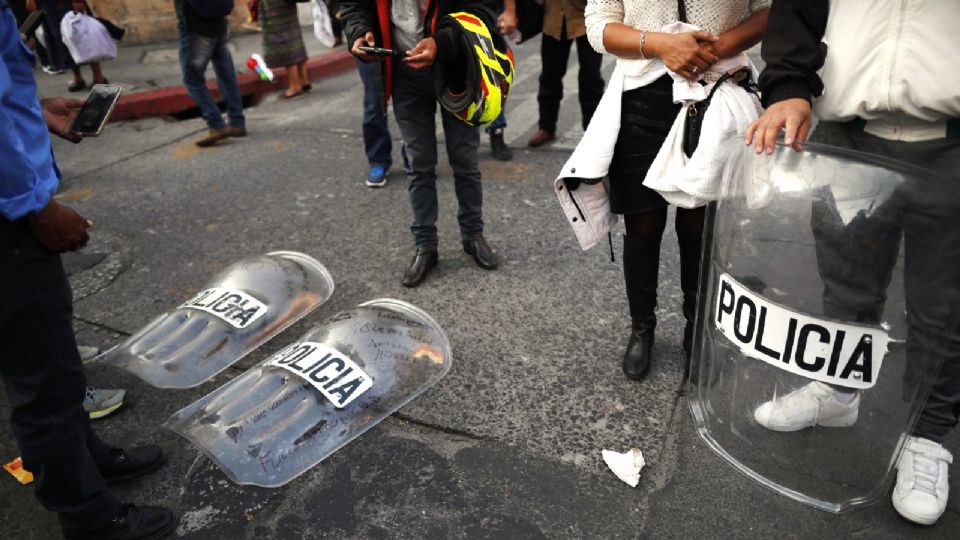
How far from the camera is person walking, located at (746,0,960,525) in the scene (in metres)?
1.43

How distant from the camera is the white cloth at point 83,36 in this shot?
6211 mm

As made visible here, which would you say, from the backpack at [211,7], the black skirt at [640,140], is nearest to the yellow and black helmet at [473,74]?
the black skirt at [640,140]

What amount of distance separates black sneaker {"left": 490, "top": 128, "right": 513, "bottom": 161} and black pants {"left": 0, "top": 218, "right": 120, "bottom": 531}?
11.3 feet

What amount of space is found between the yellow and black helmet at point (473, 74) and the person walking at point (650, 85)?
676mm

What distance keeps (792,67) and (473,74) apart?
1415mm

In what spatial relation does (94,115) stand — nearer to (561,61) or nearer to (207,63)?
(561,61)

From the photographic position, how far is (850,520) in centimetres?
191

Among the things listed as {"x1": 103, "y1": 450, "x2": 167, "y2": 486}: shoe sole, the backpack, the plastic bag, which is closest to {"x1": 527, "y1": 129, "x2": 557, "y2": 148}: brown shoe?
the backpack

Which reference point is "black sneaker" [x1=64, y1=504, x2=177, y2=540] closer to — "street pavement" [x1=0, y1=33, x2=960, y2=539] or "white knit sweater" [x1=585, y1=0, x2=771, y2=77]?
"street pavement" [x1=0, y1=33, x2=960, y2=539]

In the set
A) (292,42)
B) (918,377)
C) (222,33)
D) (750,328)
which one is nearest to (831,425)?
(918,377)

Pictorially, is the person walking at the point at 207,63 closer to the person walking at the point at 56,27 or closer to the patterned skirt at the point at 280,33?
the patterned skirt at the point at 280,33

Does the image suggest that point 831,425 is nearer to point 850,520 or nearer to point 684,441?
point 850,520

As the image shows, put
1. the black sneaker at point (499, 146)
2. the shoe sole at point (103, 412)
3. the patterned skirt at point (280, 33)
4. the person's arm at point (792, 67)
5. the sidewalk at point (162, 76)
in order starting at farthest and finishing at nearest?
the sidewalk at point (162, 76), the patterned skirt at point (280, 33), the black sneaker at point (499, 146), the shoe sole at point (103, 412), the person's arm at point (792, 67)

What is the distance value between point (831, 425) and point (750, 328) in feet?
1.27
